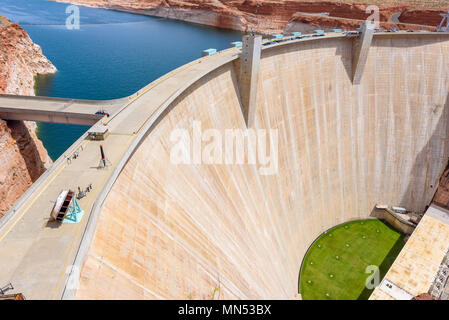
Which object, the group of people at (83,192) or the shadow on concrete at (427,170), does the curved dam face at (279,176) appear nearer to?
the shadow on concrete at (427,170)

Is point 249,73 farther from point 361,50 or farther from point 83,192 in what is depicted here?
point 83,192

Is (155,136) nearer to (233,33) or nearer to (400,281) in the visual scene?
(400,281)

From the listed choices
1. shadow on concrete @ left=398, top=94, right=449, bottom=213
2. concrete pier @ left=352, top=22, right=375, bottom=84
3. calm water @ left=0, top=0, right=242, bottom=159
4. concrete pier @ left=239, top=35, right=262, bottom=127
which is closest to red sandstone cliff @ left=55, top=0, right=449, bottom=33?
calm water @ left=0, top=0, right=242, bottom=159

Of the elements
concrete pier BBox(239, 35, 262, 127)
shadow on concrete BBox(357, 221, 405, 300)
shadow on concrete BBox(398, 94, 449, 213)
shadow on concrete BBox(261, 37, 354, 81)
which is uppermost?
shadow on concrete BBox(261, 37, 354, 81)

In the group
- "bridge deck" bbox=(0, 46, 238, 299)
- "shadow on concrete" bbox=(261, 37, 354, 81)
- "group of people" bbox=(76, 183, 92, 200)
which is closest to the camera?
"bridge deck" bbox=(0, 46, 238, 299)

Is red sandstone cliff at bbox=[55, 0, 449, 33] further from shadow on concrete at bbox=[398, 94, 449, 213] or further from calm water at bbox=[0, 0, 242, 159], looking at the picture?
shadow on concrete at bbox=[398, 94, 449, 213]
